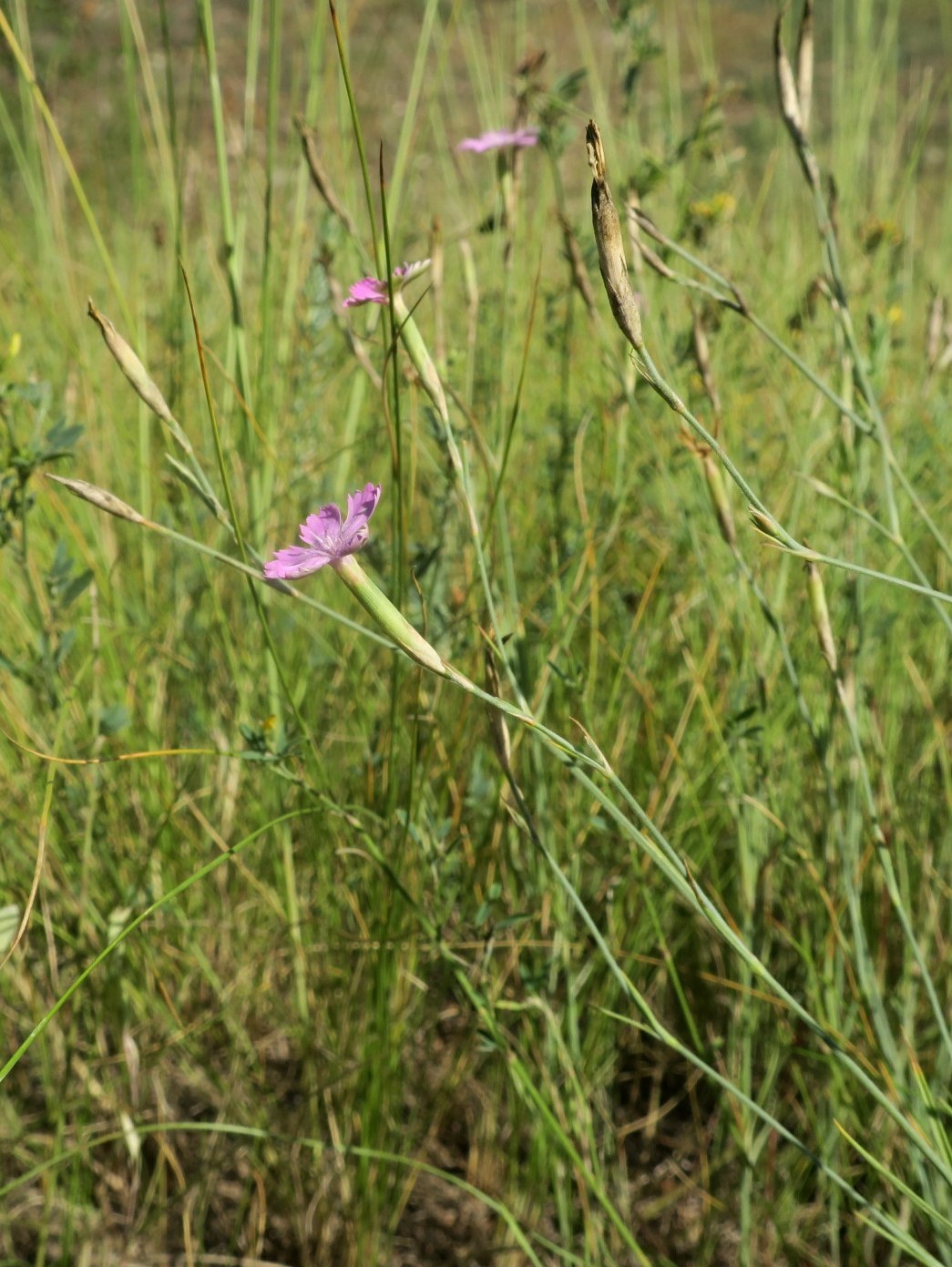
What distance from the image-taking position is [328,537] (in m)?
0.44

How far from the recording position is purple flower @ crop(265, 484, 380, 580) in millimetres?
410

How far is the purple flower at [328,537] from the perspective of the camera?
0.41 m

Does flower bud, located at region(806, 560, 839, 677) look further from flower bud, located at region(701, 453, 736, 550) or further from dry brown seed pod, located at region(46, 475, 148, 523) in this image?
dry brown seed pod, located at region(46, 475, 148, 523)

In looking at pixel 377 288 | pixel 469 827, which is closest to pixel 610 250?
pixel 377 288

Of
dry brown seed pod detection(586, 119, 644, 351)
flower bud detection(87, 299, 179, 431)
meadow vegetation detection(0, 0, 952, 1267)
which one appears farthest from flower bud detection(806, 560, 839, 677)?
flower bud detection(87, 299, 179, 431)

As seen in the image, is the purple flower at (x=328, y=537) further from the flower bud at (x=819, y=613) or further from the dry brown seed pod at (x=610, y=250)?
the flower bud at (x=819, y=613)

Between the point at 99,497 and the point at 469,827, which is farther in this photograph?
the point at 469,827

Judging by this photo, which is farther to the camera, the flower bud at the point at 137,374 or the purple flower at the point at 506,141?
the purple flower at the point at 506,141

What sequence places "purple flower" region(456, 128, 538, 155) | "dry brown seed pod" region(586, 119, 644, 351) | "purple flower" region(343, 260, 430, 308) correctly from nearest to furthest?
"dry brown seed pod" region(586, 119, 644, 351) → "purple flower" region(343, 260, 430, 308) → "purple flower" region(456, 128, 538, 155)

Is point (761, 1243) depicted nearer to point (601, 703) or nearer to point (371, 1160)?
point (371, 1160)

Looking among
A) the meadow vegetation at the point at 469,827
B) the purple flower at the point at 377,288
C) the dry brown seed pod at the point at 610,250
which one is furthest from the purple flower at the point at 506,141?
the dry brown seed pod at the point at 610,250

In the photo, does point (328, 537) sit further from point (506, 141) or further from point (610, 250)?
point (506, 141)

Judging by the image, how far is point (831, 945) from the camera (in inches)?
29.6

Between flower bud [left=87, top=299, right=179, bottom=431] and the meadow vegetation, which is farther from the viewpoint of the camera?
the meadow vegetation
